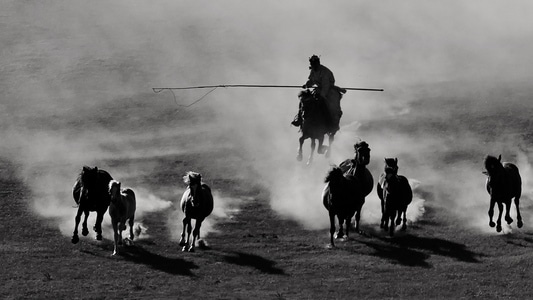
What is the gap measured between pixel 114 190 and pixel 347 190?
28.2ft

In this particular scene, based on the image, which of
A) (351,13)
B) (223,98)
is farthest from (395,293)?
(351,13)

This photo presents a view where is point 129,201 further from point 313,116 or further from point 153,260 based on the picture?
point 313,116

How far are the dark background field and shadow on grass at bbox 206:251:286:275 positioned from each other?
0.14 m

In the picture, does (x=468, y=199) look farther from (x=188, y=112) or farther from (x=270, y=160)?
(x=188, y=112)

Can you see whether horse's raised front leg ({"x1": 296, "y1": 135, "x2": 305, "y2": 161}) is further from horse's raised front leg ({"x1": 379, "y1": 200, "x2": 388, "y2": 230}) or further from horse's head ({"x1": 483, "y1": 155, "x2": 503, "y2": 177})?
horse's head ({"x1": 483, "y1": 155, "x2": 503, "y2": 177})

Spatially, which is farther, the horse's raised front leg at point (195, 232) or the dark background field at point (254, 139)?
the horse's raised front leg at point (195, 232)

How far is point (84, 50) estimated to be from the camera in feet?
303


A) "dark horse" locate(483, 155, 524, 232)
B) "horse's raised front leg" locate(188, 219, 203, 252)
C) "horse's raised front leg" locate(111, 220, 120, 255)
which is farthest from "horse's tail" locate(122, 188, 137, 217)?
"dark horse" locate(483, 155, 524, 232)

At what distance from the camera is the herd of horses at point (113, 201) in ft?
131

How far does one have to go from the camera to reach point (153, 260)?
132ft

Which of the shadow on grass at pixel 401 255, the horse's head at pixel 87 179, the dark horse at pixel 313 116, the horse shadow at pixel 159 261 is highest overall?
the dark horse at pixel 313 116

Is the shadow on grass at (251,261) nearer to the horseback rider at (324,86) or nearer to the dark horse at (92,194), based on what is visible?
the dark horse at (92,194)

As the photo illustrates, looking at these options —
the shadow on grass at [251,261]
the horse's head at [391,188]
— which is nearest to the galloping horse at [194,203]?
the shadow on grass at [251,261]

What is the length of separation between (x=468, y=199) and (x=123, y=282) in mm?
18596
